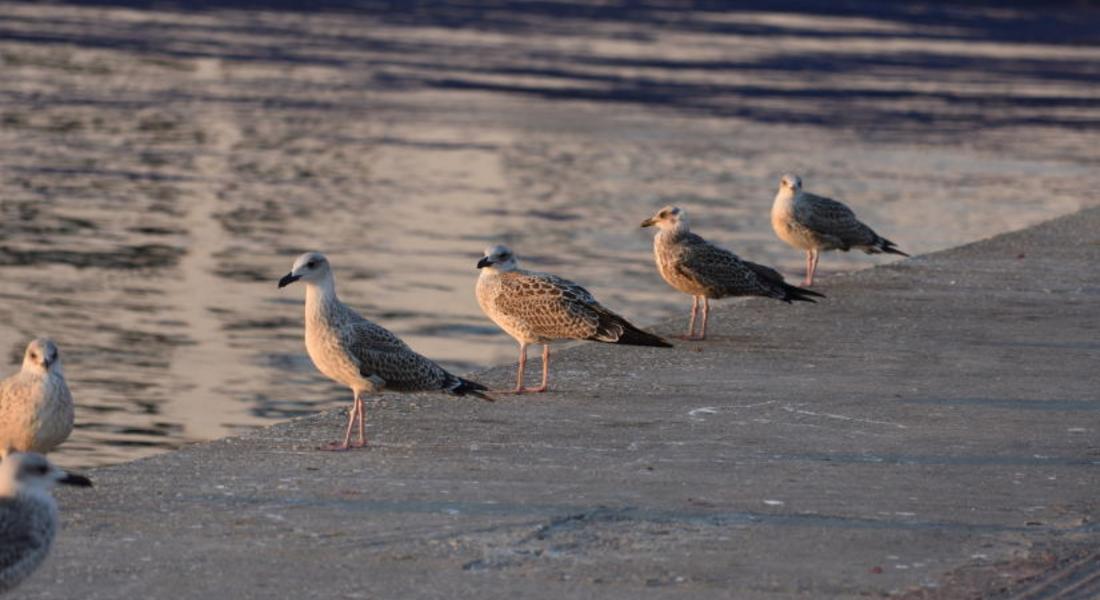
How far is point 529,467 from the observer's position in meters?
9.91

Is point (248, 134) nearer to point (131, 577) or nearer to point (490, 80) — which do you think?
point (490, 80)

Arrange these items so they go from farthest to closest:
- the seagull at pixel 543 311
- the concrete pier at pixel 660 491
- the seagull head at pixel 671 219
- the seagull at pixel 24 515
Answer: the seagull head at pixel 671 219 → the seagull at pixel 543 311 → the concrete pier at pixel 660 491 → the seagull at pixel 24 515

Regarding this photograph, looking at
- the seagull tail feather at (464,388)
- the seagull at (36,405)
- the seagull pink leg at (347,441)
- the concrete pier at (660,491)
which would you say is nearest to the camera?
the concrete pier at (660,491)

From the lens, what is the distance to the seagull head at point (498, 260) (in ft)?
40.1

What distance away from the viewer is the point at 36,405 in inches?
354

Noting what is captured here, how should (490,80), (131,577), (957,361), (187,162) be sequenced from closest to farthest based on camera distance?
(131,577) < (957,361) < (187,162) < (490,80)

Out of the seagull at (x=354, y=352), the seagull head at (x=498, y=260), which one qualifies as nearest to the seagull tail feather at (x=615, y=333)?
the seagull head at (x=498, y=260)

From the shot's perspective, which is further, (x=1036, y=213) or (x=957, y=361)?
(x=1036, y=213)

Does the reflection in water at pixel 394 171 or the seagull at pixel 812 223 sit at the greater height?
the seagull at pixel 812 223

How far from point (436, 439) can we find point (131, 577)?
284cm

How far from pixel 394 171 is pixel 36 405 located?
19087 mm

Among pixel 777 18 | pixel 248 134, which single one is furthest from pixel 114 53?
pixel 777 18

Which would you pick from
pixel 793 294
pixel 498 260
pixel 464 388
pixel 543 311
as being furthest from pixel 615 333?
pixel 793 294

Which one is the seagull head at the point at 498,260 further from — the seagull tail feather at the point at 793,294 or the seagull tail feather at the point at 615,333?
the seagull tail feather at the point at 793,294
